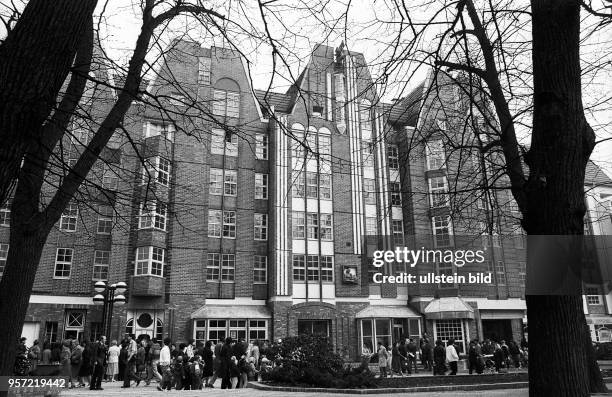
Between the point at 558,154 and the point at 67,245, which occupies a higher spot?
the point at 67,245

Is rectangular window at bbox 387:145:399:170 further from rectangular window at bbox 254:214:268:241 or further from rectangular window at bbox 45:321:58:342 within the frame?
rectangular window at bbox 45:321:58:342

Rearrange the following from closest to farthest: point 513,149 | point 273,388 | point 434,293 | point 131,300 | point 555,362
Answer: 1. point 555,362
2. point 513,149
3. point 273,388
4. point 131,300
5. point 434,293

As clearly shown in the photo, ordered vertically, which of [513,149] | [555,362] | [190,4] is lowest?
[555,362]

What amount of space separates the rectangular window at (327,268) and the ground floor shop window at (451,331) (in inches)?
280

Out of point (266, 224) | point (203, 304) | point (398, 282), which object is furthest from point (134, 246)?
point (398, 282)

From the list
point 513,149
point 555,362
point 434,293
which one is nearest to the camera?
point 555,362

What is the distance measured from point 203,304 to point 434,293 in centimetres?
1433

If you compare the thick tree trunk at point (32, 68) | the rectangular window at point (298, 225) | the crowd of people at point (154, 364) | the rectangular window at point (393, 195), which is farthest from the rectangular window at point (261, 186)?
the thick tree trunk at point (32, 68)

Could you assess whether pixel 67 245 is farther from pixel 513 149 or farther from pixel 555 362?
pixel 555 362

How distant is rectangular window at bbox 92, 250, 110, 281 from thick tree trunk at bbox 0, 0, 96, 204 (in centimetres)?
2787

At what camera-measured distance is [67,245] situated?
28953 mm

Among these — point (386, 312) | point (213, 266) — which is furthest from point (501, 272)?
point (213, 266)

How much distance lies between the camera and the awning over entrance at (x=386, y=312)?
3167cm

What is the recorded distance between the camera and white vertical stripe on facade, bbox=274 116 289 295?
31.1 meters
